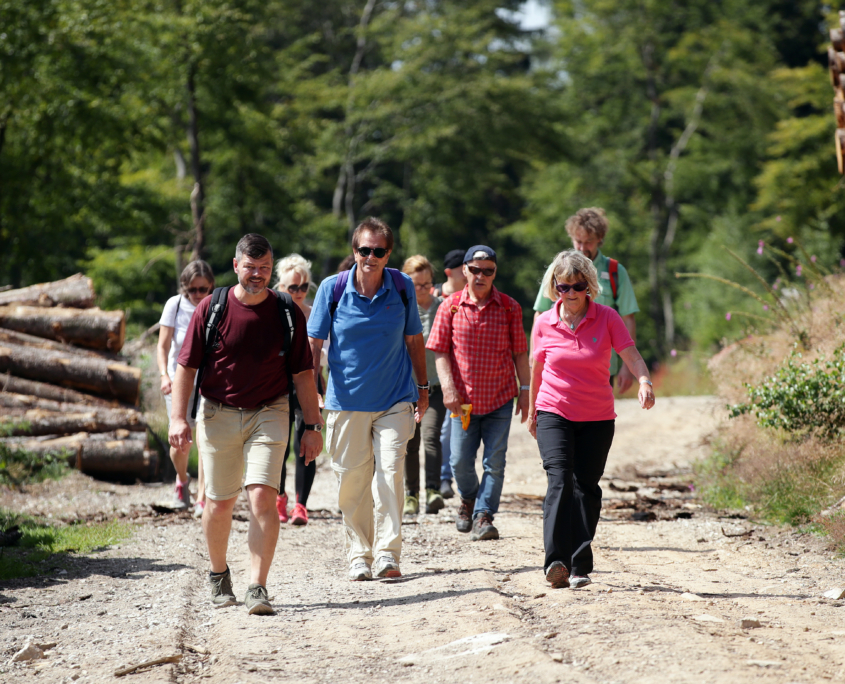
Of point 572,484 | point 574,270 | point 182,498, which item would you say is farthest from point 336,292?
point 182,498

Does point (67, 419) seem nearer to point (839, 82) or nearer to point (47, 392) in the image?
point (47, 392)

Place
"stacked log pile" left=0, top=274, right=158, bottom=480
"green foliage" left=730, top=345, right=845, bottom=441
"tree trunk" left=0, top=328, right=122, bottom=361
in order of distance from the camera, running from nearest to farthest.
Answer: "green foliage" left=730, top=345, right=845, bottom=441 → "stacked log pile" left=0, top=274, right=158, bottom=480 → "tree trunk" left=0, top=328, right=122, bottom=361

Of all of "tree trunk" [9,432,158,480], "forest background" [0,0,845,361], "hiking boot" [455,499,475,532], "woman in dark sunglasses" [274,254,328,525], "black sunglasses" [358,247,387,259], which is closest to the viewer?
"black sunglasses" [358,247,387,259]

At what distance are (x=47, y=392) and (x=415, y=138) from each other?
66.4 feet

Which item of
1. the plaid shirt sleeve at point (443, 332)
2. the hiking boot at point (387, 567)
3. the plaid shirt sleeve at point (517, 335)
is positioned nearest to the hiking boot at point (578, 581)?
the hiking boot at point (387, 567)

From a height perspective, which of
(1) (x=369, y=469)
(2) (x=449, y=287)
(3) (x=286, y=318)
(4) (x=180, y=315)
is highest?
(2) (x=449, y=287)

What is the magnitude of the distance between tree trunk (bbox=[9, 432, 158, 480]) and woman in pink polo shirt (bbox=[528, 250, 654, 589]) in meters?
6.40

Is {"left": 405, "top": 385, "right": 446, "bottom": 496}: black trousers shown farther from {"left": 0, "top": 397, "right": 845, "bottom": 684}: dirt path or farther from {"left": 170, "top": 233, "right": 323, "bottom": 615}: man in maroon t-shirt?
{"left": 170, "top": 233, "right": 323, "bottom": 615}: man in maroon t-shirt

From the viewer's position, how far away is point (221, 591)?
5.25m

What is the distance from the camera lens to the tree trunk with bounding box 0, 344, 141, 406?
11.2m

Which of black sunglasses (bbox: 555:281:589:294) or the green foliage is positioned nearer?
black sunglasses (bbox: 555:281:589:294)

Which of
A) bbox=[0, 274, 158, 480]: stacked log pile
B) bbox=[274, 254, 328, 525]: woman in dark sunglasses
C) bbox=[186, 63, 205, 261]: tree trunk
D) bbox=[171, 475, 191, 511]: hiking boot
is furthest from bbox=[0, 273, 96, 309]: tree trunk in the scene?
bbox=[186, 63, 205, 261]: tree trunk

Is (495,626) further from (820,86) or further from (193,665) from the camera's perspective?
(820,86)

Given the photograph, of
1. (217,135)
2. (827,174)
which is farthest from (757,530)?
(827,174)
